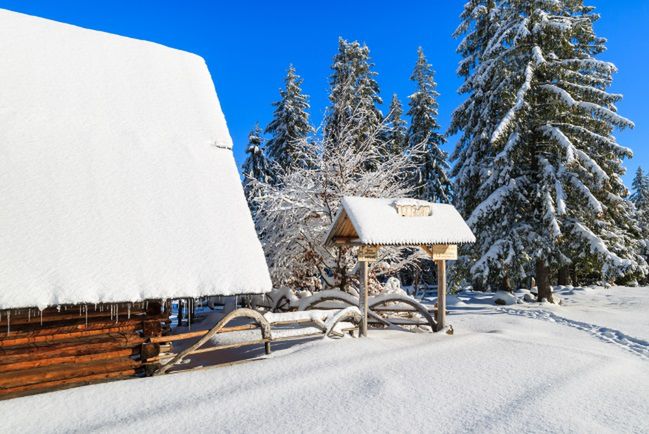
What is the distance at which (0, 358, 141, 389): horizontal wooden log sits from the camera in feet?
18.0

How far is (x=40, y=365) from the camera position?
5.67 meters

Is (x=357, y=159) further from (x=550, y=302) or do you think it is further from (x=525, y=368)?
(x=550, y=302)

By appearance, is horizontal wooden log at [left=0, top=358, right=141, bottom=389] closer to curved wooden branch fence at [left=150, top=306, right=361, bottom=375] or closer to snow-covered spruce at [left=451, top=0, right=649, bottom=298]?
curved wooden branch fence at [left=150, top=306, right=361, bottom=375]

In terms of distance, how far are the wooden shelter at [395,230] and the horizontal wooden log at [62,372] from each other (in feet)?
16.7

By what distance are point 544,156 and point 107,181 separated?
17.2 m

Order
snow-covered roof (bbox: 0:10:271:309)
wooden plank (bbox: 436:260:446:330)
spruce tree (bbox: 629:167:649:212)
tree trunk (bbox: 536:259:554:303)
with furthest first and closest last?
spruce tree (bbox: 629:167:649:212), tree trunk (bbox: 536:259:554:303), wooden plank (bbox: 436:260:446:330), snow-covered roof (bbox: 0:10:271:309)

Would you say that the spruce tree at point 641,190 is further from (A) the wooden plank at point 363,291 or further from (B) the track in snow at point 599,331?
(A) the wooden plank at point 363,291

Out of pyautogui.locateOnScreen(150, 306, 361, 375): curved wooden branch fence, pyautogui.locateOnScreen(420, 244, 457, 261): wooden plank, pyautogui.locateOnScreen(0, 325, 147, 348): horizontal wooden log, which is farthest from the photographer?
pyautogui.locateOnScreen(420, 244, 457, 261): wooden plank

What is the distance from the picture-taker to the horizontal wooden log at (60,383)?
544cm

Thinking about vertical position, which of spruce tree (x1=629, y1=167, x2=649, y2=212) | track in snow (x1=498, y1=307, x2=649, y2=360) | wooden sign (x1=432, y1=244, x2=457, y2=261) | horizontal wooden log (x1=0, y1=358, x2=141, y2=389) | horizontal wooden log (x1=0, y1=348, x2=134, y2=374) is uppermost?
spruce tree (x1=629, y1=167, x2=649, y2=212)

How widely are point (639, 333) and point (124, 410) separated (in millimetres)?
Answer: 13206

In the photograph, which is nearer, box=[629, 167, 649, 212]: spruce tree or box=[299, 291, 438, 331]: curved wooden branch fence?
box=[299, 291, 438, 331]: curved wooden branch fence

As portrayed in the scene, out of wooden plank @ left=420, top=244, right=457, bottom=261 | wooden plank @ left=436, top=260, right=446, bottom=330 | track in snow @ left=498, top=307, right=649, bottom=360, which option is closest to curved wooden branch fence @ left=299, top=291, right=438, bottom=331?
wooden plank @ left=436, top=260, right=446, bottom=330

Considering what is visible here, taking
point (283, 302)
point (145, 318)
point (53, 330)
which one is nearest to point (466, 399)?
point (145, 318)
